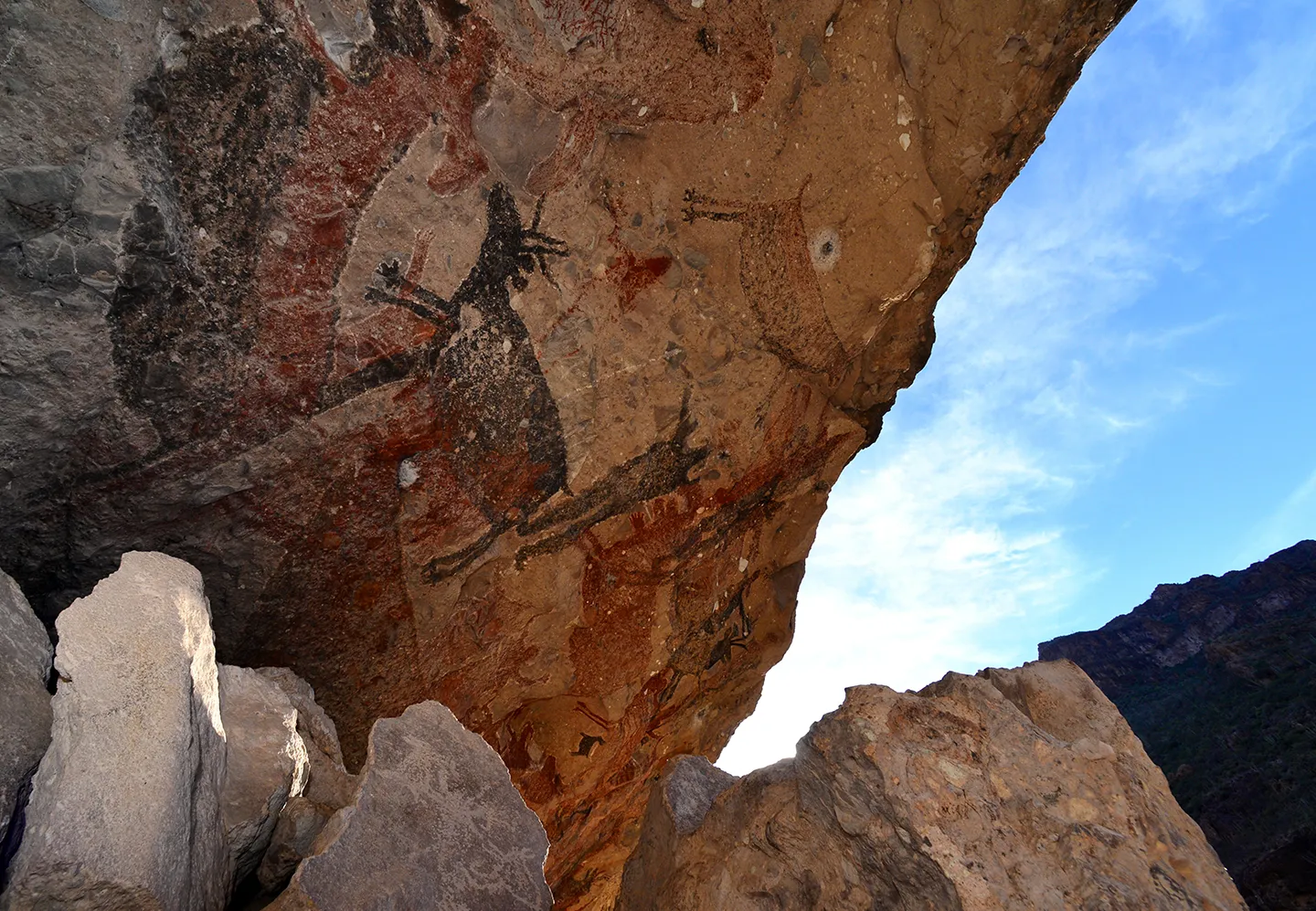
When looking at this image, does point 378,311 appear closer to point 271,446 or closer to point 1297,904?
point 271,446

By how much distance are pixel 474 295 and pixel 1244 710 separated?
11465mm

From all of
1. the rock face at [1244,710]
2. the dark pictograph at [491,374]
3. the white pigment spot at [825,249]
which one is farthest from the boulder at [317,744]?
the rock face at [1244,710]

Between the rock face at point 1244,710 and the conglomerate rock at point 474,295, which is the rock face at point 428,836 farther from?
the rock face at point 1244,710

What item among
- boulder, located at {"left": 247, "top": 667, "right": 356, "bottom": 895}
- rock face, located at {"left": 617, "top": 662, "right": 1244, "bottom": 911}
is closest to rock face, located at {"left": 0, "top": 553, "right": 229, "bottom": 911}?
boulder, located at {"left": 247, "top": 667, "right": 356, "bottom": 895}

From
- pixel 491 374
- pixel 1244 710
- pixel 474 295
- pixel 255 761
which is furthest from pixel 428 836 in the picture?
pixel 1244 710

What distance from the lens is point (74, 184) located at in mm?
2207

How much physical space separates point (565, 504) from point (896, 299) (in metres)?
2.01

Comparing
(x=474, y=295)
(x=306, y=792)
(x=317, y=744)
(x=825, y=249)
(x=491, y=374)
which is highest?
(x=825, y=249)

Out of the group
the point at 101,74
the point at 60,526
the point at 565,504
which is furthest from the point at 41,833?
the point at 565,504

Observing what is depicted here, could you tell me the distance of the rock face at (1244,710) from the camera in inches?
299

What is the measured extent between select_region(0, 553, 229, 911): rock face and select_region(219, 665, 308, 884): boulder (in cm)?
13

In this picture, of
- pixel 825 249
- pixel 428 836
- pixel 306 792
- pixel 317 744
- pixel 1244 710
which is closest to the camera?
pixel 428 836

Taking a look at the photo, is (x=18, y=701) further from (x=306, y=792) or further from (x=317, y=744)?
(x=317, y=744)

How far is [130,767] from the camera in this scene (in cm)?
175
